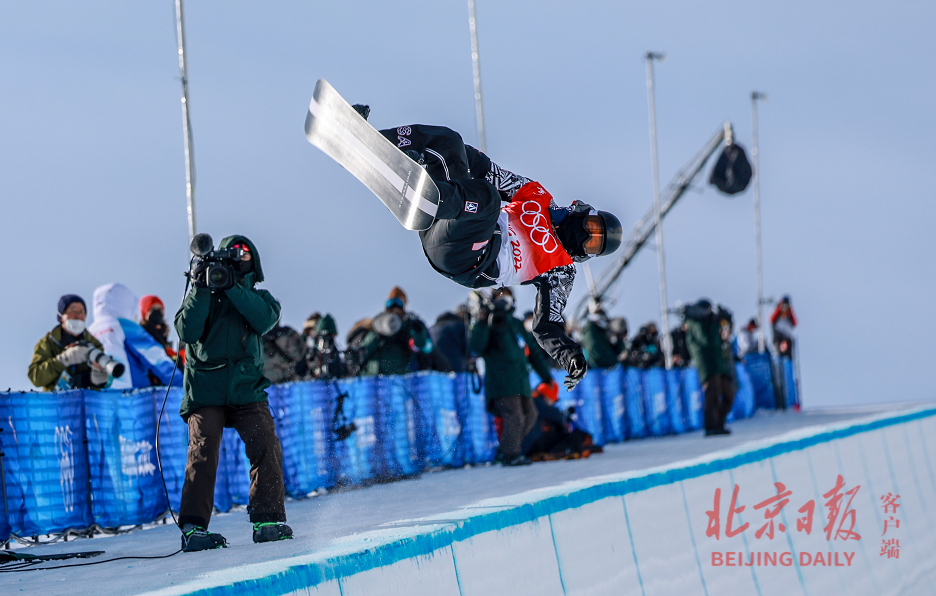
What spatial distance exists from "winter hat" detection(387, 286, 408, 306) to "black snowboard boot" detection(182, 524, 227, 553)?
450 centimetres

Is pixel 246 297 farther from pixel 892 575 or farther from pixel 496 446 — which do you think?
pixel 496 446

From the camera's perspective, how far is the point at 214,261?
5738 mm

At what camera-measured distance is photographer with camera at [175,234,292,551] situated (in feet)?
18.3

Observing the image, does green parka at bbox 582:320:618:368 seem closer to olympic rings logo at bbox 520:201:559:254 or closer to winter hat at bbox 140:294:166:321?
winter hat at bbox 140:294:166:321

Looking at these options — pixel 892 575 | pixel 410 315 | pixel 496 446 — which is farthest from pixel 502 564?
pixel 496 446

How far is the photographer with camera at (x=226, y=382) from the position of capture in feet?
18.3

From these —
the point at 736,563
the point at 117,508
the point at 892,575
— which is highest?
the point at 117,508

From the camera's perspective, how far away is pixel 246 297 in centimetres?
572

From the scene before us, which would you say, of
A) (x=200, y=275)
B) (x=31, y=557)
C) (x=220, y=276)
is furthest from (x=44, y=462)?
(x=220, y=276)

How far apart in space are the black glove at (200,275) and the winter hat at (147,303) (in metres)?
2.80

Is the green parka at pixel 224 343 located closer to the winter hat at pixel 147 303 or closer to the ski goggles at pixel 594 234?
the ski goggles at pixel 594 234

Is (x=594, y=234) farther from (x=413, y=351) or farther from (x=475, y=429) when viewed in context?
(x=475, y=429)

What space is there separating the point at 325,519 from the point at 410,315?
336 cm

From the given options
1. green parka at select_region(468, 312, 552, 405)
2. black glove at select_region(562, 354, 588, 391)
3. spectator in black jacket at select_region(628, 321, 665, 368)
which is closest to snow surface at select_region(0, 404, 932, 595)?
black glove at select_region(562, 354, 588, 391)
